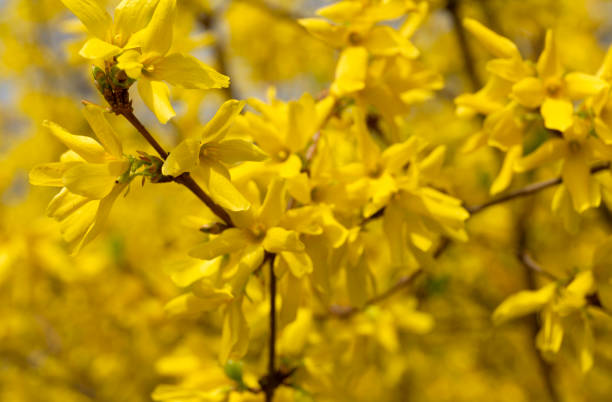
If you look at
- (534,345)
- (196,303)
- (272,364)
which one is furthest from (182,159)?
(534,345)

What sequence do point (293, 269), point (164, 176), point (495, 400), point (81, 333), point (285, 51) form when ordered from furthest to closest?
1. point (285, 51)
2. point (495, 400)
3. point (81, 333)
4. point (293, 269)
5. point (164, 176)

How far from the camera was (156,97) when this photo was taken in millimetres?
1054

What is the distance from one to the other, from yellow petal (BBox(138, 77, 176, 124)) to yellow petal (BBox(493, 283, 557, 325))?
3.32 feet

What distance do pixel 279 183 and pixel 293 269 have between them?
0.55ft

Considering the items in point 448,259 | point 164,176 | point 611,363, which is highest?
point 164,176

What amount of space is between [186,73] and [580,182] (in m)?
0.94

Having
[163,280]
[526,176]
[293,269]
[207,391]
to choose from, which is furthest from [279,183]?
[526,176]

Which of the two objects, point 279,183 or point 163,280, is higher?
point 279,183

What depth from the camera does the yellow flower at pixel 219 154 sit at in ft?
3.25

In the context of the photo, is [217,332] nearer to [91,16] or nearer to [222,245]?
[222,245]

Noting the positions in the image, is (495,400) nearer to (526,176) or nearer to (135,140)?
(526,176)

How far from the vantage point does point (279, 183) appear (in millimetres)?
1160

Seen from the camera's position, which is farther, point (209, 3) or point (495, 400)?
point (495, 400)

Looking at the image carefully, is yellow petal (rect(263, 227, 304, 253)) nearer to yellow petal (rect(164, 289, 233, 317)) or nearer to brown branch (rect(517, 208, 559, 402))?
yellow petal (rect(164, 289, 233, 317))
